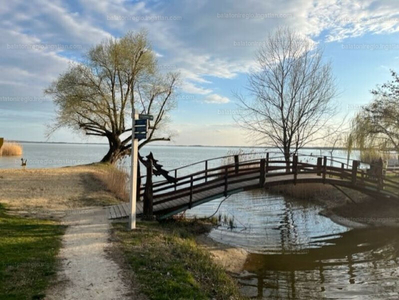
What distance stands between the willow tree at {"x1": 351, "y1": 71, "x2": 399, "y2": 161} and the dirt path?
1536 centimetres

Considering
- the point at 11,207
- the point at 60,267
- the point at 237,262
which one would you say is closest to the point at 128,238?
the point at 60,267

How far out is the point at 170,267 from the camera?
594 centimetres

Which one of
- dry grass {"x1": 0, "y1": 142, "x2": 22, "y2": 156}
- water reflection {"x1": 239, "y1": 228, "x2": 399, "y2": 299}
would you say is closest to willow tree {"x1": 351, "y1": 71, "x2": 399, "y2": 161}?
water reflection {"x1": 239, "y1": 228, "x2": 399, "y2": 299}

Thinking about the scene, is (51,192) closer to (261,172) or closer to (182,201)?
(182,201)

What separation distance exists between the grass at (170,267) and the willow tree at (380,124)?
13691 millimetres

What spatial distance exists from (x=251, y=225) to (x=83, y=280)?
349 inches

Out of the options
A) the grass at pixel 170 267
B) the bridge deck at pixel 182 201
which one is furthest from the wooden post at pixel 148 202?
the grass at pixel 170 267

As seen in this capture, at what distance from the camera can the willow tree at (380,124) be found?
1722 cm

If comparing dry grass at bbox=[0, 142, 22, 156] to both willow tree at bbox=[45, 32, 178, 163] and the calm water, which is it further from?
the calm water

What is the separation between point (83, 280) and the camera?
5.18 m

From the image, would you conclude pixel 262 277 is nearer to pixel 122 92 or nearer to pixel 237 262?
pixel 237 262

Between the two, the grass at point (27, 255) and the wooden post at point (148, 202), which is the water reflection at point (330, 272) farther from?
the grass at point (27, 255)

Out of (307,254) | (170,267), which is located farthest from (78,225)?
(307,254)

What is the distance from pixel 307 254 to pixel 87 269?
6.55m
